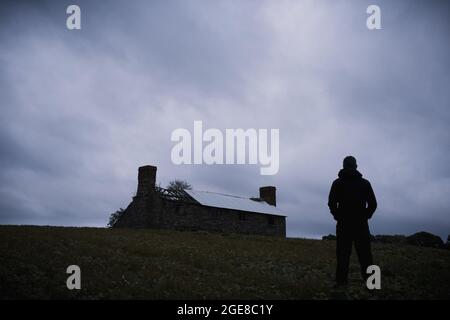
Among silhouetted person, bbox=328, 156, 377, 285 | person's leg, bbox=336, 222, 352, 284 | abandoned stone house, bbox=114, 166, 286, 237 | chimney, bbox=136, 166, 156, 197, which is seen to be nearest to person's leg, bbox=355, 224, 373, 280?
silhouetted person, bbox=328, 156, 377, 285

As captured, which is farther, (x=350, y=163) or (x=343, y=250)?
(x=350, y=163)

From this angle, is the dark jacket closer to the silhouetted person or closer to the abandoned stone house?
the silhouetted person

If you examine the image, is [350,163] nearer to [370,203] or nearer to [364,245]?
[370,203]

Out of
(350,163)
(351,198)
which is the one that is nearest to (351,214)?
(351,198)

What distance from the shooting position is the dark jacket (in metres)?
9.14

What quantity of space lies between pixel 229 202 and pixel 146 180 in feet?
39.7

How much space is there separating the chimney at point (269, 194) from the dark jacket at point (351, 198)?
5017cm

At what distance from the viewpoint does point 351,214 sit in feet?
29.9

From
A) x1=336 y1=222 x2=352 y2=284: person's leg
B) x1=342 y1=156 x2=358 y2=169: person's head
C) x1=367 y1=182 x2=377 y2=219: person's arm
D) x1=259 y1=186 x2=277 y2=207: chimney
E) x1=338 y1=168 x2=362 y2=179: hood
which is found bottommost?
x1=336 y1=222 x2=352 y2=284: person's leg

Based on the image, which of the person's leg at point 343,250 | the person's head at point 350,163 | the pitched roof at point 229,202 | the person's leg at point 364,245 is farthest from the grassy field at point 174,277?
the pitched roof at point 229,202

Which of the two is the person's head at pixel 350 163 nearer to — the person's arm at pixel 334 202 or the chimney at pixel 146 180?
the person's arm at pixel 334 202
